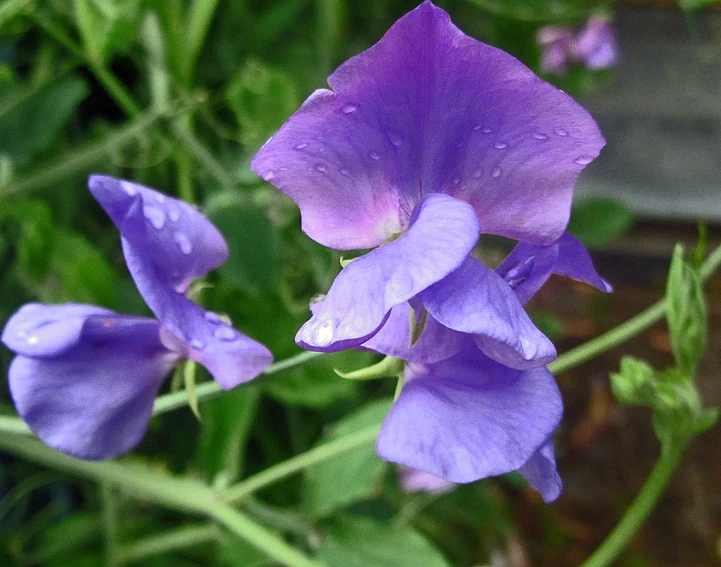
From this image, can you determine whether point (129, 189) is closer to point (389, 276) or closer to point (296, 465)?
point (389, 276)

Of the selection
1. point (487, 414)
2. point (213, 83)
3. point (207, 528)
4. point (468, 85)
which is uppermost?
point (468, 85)

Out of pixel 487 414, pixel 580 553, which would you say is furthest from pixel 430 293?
pixel 580 553

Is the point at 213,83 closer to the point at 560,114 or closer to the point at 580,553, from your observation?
the point at 560,114

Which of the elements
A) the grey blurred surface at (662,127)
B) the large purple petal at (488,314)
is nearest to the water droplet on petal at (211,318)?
the large purple petal at (488,314)

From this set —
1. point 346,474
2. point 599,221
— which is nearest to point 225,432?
point 346,474

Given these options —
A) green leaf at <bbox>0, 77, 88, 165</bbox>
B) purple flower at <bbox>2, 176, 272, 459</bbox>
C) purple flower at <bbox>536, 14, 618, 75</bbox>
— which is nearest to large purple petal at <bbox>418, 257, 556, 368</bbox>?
purple flower at <bbox>2, 176, 272, 459</bbox>

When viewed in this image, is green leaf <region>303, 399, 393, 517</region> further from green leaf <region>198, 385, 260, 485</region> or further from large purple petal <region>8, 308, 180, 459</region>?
large purple petal <region>8, 308, 180, 459</region>
